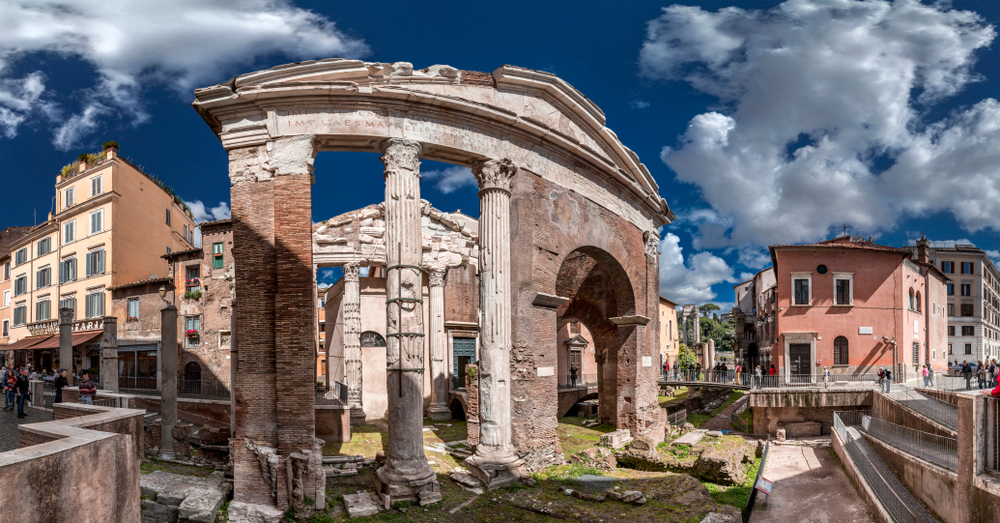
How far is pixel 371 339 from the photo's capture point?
22.2 metres

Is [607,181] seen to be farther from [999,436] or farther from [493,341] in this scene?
[999,436]

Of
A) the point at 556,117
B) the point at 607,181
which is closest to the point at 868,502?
the point at 607,181

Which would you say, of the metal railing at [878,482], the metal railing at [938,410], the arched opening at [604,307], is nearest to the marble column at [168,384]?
the arched opening at [604,307]

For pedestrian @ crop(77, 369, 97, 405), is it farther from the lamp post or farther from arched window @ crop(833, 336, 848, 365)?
arched window @ crop(833, 336, 848, 365)

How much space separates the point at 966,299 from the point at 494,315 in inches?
2225

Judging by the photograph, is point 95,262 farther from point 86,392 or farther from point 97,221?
point 86,392

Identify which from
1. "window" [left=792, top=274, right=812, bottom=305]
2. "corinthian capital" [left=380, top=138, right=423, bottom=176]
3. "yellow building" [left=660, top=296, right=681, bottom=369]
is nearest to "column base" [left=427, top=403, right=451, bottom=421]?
"corinthian capital" [left=380, top=138, right=423, bottom=176]

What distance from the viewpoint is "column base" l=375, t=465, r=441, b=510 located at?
32.3 feet

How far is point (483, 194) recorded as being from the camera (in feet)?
40.3

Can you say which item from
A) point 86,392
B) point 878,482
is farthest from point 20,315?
point 878,482

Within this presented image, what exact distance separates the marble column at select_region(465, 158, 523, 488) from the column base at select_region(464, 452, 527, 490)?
0.02 meters

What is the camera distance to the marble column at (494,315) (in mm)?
11836

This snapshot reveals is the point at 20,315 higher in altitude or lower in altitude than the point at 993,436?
higher

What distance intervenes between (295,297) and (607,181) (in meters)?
9.03
